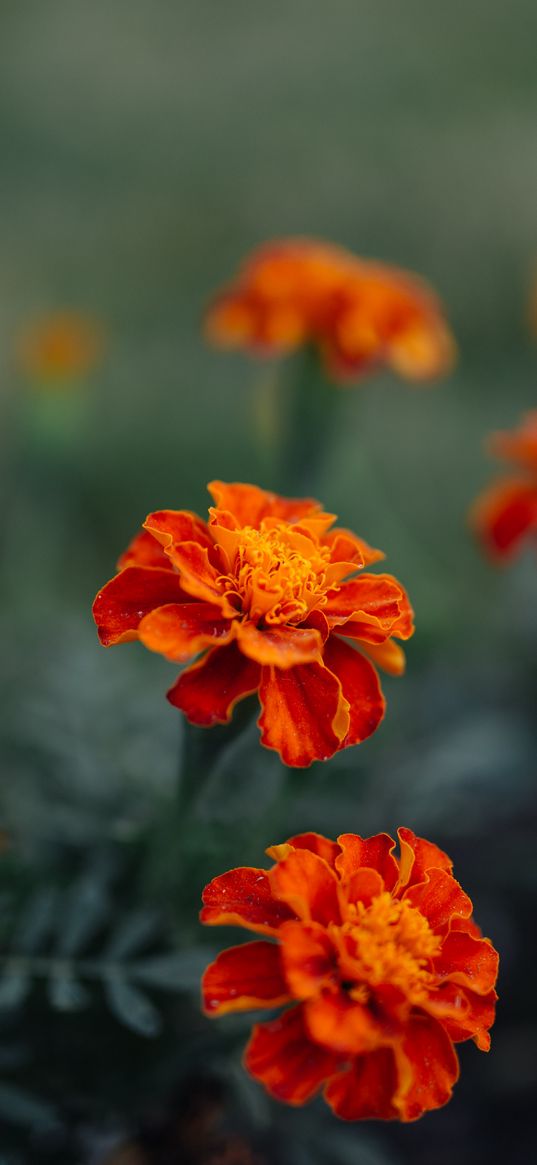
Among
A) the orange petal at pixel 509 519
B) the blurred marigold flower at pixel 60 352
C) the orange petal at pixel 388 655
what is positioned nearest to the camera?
the orange petal at pixel 388 655

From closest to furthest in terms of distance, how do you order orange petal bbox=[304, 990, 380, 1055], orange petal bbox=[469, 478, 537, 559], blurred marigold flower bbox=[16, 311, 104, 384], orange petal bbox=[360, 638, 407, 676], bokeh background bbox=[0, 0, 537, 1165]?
orange petal bbox=[304, 990, 380, 1055] → orange petal bbox=[360, 638, 407, 676] → bokeh background bbox=[0, 0, 537, 1165] → orange petal bbox=[469, 478, 537, 559] → blurred marigold flower bbox=[16, 311, 104, 384]

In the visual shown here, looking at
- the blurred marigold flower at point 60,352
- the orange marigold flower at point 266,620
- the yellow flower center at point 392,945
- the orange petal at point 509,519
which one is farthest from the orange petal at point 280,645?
the blurred marigold flower at point 60,352

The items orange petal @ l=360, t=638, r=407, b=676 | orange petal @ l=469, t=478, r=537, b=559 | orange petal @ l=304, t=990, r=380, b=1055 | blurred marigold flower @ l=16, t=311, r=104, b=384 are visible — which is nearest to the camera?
orange petal @ l=304, t=990, r=380, b=1055

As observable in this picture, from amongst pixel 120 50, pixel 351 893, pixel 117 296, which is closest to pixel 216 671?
pixel 351 893

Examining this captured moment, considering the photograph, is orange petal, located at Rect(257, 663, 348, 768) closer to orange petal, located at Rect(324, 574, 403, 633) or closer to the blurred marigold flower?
orange petal, located at Rect(324, 574, 403, 633)

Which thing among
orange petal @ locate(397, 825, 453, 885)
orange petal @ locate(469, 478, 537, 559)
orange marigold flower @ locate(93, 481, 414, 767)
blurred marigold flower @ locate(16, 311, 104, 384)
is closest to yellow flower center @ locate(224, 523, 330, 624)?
orange marigold flower @ locate(93, 481, 414, 767)

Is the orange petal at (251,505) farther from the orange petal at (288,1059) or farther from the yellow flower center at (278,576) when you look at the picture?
the orange petal at (288,1059)
